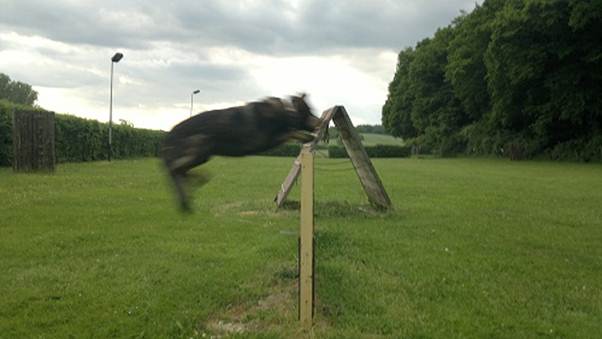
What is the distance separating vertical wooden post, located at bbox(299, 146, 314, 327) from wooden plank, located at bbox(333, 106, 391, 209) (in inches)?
224

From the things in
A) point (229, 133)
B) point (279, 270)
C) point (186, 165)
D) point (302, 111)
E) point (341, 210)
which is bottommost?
point (279, 270)

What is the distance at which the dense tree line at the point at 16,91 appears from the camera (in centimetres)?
7694

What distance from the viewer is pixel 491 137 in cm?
5156

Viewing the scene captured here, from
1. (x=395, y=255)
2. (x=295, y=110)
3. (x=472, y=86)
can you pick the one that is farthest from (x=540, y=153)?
(x=295, y=110)

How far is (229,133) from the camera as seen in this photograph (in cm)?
216

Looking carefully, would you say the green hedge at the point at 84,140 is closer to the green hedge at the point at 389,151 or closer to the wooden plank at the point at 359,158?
the wooden plank at the point at 359,158

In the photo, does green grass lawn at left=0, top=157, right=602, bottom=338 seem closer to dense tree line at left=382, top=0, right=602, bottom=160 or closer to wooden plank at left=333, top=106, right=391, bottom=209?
wooden plank at left=333, top=106, right=391, bottom=209

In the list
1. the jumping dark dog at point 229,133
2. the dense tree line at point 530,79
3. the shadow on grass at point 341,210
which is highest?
the dense tree line at point 530,79

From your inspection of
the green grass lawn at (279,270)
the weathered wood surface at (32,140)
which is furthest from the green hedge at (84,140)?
the green grass lawn at (279,270)

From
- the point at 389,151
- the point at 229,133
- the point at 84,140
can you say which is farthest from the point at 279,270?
the point at 389,151

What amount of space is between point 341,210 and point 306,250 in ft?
25.7

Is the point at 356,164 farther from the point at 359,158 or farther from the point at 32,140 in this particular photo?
the point at 32,140

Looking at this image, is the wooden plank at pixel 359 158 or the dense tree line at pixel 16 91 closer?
the wooden plank at pixel 359 158

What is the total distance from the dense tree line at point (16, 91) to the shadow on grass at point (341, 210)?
237 ft
